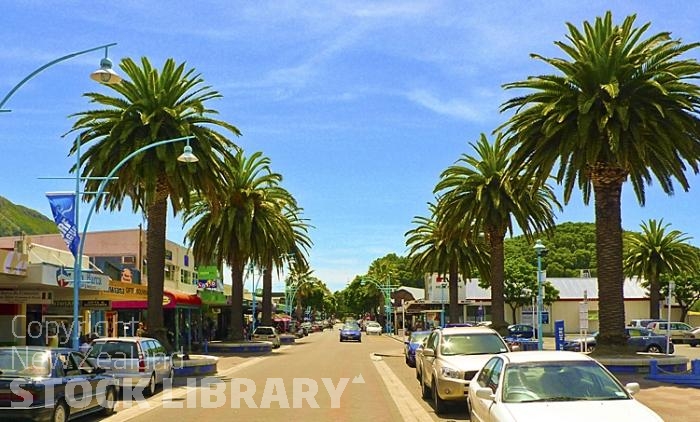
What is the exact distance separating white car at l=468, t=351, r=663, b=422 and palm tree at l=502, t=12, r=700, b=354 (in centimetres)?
1554

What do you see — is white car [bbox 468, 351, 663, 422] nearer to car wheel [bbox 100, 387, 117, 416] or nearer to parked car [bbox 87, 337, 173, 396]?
car wheel [bbox 100, 387, 117, 416]

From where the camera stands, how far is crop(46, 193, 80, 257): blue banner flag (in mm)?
24047

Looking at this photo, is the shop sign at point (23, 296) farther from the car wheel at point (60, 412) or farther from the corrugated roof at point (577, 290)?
the corrugated roof at point (577, 290)

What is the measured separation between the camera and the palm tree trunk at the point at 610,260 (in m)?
26.4

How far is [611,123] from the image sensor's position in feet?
80.9

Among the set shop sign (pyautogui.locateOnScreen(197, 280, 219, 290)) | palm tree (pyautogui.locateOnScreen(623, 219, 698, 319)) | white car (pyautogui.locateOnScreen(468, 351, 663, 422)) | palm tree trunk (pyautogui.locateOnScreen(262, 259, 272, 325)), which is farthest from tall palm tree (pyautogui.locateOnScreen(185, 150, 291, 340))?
white car (pyautogui.locateOnScreen(468, 351, 663, 422))

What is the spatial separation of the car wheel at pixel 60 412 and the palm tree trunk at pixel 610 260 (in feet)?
60.6

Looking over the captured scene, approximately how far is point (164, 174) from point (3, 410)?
59.5 ft

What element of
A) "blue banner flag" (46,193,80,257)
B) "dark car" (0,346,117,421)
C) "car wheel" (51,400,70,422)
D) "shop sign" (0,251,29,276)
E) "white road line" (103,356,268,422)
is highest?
"blue banner flag" (46,193,80,257)

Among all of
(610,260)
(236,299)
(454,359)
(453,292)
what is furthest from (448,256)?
(454,359)

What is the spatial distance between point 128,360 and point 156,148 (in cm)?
1178

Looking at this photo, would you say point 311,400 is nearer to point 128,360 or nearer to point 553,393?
point 128,360

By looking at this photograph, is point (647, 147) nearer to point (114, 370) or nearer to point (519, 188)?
point (519, 188)

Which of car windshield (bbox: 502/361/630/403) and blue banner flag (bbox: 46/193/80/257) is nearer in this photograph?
car windshield (bbox: 502/361/630/403)
